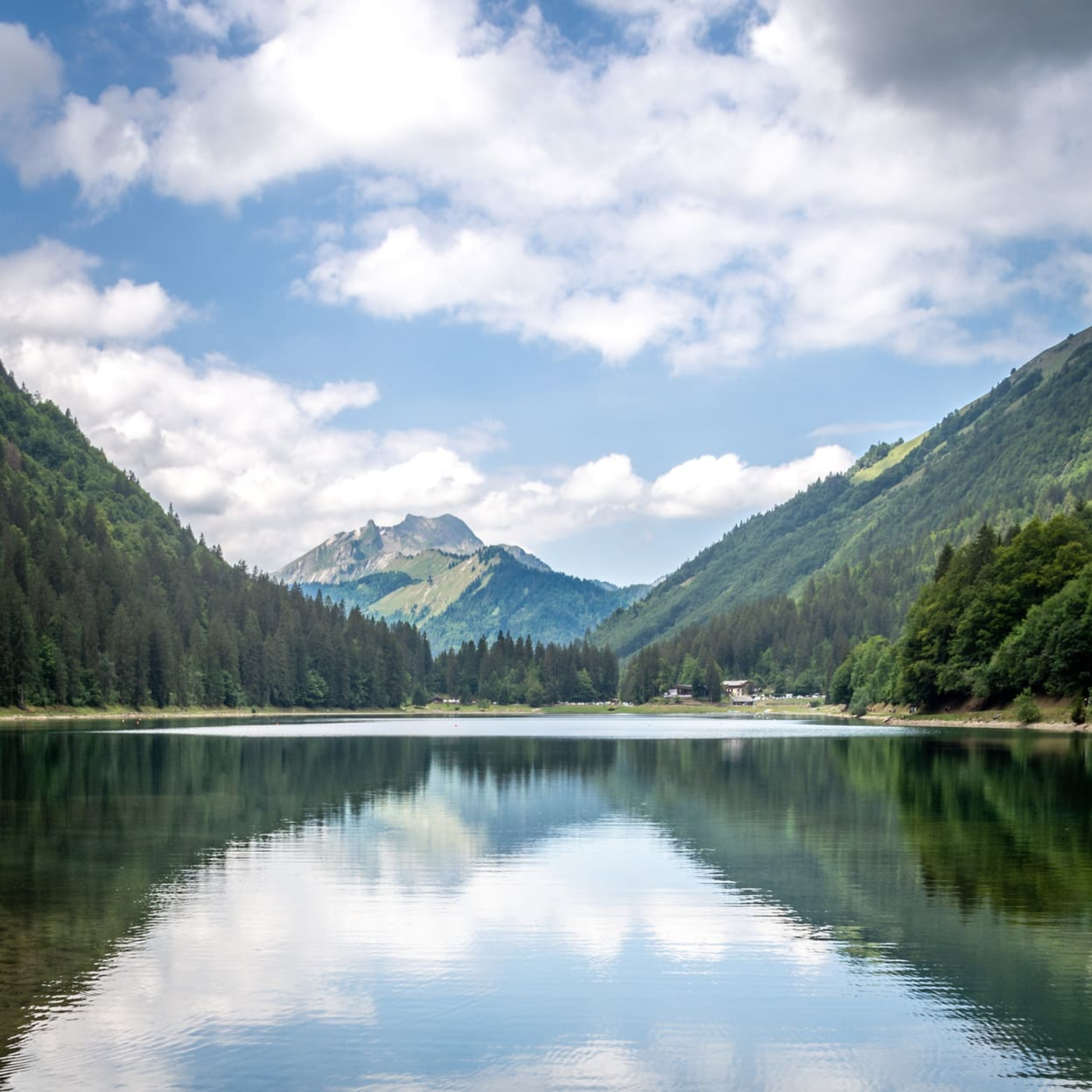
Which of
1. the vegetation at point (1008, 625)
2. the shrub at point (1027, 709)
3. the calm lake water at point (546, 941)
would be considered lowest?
the calm lake water at point (546, 941)

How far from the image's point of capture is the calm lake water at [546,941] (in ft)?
53.6

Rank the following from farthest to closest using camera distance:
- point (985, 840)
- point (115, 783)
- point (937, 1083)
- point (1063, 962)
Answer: point (115, 783)
point (985, 840)
point (1063, 962)
point (937, 1083)

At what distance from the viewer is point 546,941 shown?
23.8m

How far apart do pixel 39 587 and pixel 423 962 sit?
15525cm

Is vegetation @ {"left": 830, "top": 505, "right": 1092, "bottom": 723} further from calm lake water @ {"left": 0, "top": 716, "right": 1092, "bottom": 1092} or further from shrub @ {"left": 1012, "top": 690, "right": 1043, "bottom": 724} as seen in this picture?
calm lake water @ {"left": 0, "top": 716, "right": 1092, "bottom": 1092}

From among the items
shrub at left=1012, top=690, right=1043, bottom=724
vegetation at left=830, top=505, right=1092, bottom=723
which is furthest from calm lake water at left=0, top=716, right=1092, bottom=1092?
shrub at left=1012, top=690, right=1043, bottom=724

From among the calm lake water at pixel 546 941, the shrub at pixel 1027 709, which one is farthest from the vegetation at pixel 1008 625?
the calm lake water at pixel 546 941

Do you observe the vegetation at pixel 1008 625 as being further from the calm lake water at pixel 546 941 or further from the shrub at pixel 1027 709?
the calm lake water at pixel 546 941

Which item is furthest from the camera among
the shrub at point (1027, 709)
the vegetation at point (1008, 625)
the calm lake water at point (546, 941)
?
the shrub at point (1027, 709)

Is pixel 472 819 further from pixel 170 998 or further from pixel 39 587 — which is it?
pixel 39 587

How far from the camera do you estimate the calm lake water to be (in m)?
16.3

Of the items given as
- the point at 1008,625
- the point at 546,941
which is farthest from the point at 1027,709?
the point at 546,941

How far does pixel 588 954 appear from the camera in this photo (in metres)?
22.6

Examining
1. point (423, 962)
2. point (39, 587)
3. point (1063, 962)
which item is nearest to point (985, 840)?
point (1063, 962)
